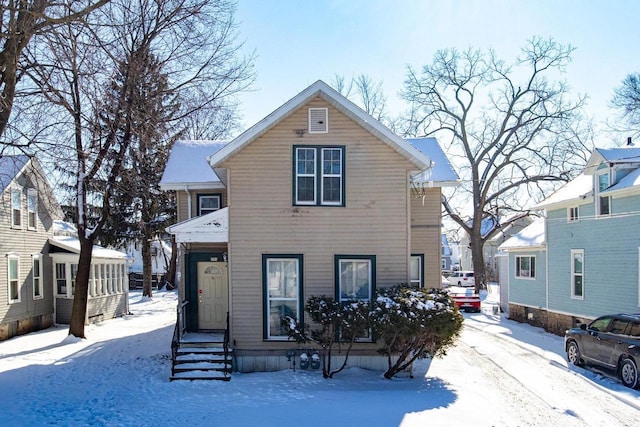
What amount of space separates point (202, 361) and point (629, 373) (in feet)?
36.1

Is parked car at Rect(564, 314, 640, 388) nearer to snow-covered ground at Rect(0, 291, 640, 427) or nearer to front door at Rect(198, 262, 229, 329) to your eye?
snow-covered ground at Rect(0, 291, 640, 427)

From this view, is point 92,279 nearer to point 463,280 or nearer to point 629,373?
point 629,373

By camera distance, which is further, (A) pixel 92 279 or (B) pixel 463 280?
(B) pixel 463 280

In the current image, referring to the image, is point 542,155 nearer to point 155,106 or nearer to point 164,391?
point 155,106

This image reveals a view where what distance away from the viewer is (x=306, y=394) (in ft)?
39.0

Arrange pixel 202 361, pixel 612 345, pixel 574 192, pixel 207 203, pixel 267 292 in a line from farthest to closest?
pixel 574 192 → pixel 207 203 → pixel 267 292 → pixel 612 345 → pixel 202 361

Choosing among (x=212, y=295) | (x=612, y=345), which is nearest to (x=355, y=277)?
(x=212, y=295)

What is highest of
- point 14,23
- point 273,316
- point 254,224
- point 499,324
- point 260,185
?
point 14,23

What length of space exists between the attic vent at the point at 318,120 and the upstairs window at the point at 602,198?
11.9 metres

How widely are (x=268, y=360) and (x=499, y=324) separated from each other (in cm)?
1680


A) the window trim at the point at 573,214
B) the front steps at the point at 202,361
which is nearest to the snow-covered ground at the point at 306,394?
the front steps at the point at 202,361

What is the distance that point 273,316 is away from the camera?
1423cm

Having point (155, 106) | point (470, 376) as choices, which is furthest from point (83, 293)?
point (470, 376)

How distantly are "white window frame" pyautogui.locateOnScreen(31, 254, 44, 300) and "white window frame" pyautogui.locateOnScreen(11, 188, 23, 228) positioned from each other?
6.01 ft
